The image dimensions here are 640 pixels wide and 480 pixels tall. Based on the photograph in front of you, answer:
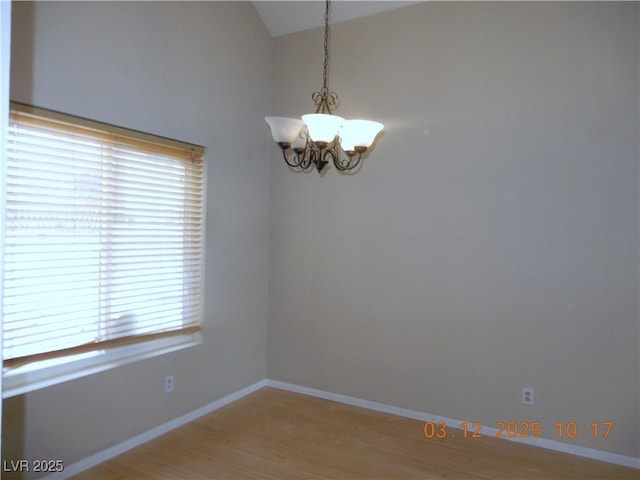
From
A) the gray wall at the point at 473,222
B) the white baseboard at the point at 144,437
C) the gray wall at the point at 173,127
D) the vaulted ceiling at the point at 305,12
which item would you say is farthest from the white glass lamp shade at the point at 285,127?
the white baseboard at the point at 144,437

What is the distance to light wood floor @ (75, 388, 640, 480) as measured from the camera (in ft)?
8.30

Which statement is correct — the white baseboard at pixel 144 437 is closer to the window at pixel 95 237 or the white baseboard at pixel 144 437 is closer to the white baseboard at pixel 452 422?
the white baseboard at pixel 452 422

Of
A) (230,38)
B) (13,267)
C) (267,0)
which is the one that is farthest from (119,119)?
(267,0)

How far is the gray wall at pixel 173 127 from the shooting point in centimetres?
227

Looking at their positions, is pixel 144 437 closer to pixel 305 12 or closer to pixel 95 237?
pixel 95 237

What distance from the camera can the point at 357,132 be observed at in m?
2.28

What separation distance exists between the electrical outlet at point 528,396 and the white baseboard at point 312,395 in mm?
251

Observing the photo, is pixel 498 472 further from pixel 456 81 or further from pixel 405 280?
pixel 456 81

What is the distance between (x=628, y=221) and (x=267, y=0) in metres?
3.18

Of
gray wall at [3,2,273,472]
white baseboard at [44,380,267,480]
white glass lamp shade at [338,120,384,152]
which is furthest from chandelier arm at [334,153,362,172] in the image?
white baseboard at [44,380,267,480]

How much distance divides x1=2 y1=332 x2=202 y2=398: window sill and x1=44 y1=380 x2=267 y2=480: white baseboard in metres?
0.50
